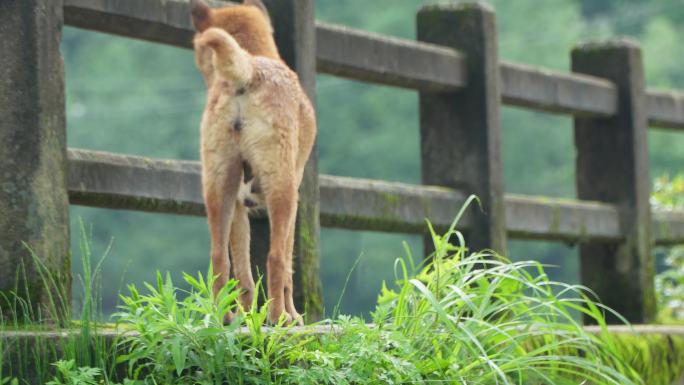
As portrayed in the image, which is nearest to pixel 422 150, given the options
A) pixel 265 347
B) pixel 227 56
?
pixel 227 56

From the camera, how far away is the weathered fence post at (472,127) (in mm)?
6395

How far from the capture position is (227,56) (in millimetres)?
4098

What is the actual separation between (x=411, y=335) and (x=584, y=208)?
11.2ft

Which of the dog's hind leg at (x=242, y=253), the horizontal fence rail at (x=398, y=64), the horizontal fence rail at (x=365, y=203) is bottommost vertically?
the dog's hind leg at (x=242, y=253)

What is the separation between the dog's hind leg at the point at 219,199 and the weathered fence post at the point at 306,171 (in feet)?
3.15

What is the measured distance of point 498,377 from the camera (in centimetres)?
409

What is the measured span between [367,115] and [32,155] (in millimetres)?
26231

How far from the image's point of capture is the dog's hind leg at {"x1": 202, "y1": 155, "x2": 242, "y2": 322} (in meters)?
4.17

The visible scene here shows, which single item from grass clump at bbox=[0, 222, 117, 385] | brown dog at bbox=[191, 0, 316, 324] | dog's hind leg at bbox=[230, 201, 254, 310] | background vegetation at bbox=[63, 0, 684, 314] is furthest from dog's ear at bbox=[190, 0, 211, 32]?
background vegetation at bbox=[63, 0, 684, 314]

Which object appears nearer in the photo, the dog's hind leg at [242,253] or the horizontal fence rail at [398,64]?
the dog's hind leg at [242,253]

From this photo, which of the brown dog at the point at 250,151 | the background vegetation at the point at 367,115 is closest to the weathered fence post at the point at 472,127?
the brown dog at the point at 250,151

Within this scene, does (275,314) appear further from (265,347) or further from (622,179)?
(622,179)

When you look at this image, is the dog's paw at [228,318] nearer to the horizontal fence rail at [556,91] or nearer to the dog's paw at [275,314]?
the dog's paw at [275,314]

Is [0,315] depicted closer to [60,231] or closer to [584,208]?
[60,231]
